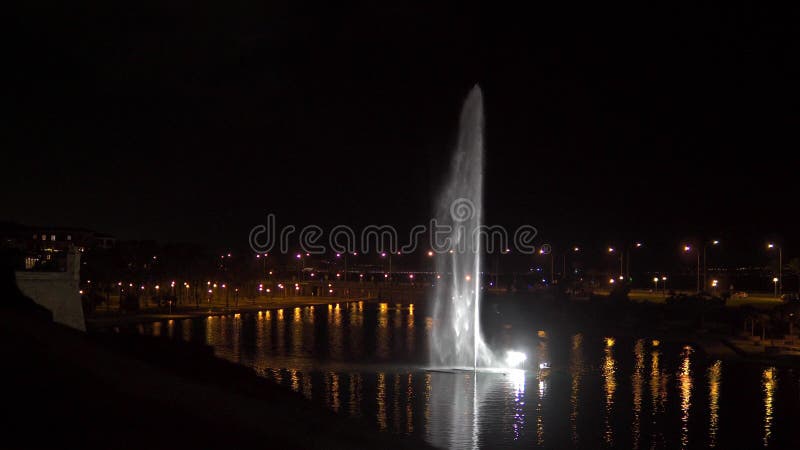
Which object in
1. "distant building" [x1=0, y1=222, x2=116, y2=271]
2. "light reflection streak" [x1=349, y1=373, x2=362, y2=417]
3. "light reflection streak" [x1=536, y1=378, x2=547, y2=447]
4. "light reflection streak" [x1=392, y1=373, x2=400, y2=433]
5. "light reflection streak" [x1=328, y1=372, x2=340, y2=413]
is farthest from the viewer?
"distant building" [x1=0, y1=222, x2=116, y2=271]

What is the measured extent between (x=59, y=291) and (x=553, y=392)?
738 inches

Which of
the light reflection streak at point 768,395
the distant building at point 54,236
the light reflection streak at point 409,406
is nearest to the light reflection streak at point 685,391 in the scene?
the light reflection streak at point 768,395

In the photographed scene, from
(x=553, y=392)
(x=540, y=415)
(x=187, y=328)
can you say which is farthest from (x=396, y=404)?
(x=187, y=328)

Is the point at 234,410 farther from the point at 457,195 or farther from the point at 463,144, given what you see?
the point at 457,195

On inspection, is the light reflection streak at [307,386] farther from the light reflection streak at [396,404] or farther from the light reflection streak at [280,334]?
the light reflection streak at [280,334]

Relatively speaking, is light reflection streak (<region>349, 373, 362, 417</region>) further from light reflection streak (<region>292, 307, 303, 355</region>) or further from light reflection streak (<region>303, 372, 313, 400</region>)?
light reflection streak (<region>292, 307, 303, 355</region>)

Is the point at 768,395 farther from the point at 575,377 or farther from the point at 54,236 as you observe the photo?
the point at 54,236

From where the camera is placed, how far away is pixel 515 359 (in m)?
36.6

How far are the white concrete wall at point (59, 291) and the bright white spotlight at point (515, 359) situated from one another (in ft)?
59.8

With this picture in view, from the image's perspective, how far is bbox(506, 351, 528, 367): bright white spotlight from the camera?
119ft

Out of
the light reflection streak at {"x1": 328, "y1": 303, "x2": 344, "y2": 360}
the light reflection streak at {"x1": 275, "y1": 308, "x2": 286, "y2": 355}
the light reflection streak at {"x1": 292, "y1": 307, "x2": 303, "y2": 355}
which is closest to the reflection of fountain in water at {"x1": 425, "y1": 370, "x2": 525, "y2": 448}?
the light reflection streak at {"x1": 328, "y1": 303, "x2": 344, "y2": 360}

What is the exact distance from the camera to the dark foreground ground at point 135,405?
1327cm

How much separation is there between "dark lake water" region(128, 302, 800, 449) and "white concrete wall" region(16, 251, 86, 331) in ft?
25.7

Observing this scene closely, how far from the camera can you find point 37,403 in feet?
46.3
